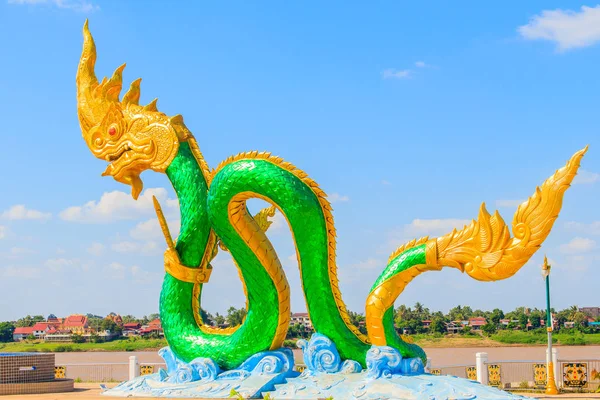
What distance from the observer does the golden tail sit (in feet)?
29.3

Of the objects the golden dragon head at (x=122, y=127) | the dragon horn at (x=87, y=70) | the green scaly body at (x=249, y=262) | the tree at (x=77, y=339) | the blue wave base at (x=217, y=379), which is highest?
the dragon horn at (x=87, y=70)

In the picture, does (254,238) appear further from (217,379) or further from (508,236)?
(508,236)

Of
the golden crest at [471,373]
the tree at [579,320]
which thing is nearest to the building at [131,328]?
the tree at [579,320]

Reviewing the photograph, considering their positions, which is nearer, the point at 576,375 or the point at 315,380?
the point at 315,380

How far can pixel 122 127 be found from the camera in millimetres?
11062

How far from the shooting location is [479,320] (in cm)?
4741

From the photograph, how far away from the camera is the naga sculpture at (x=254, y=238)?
9.09 m

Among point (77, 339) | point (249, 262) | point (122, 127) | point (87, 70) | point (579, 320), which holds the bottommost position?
point (77, 339)

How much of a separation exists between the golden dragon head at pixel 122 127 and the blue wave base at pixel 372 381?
328 cm

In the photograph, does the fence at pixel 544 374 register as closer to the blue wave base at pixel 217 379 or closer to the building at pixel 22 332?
the blue wave base at pixel 217 379

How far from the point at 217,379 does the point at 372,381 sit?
82.1 inches

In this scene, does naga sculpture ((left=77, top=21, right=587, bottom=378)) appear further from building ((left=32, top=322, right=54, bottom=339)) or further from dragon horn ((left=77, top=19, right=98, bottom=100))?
building ((left=32, top=322, right=54, bottom=339))

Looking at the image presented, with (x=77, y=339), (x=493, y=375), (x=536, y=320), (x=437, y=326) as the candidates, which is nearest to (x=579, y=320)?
(x=536, y=320)

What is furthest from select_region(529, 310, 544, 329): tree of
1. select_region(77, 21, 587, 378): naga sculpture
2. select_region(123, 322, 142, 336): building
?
select_region(77, 21, 587, 378): naga sculpture
